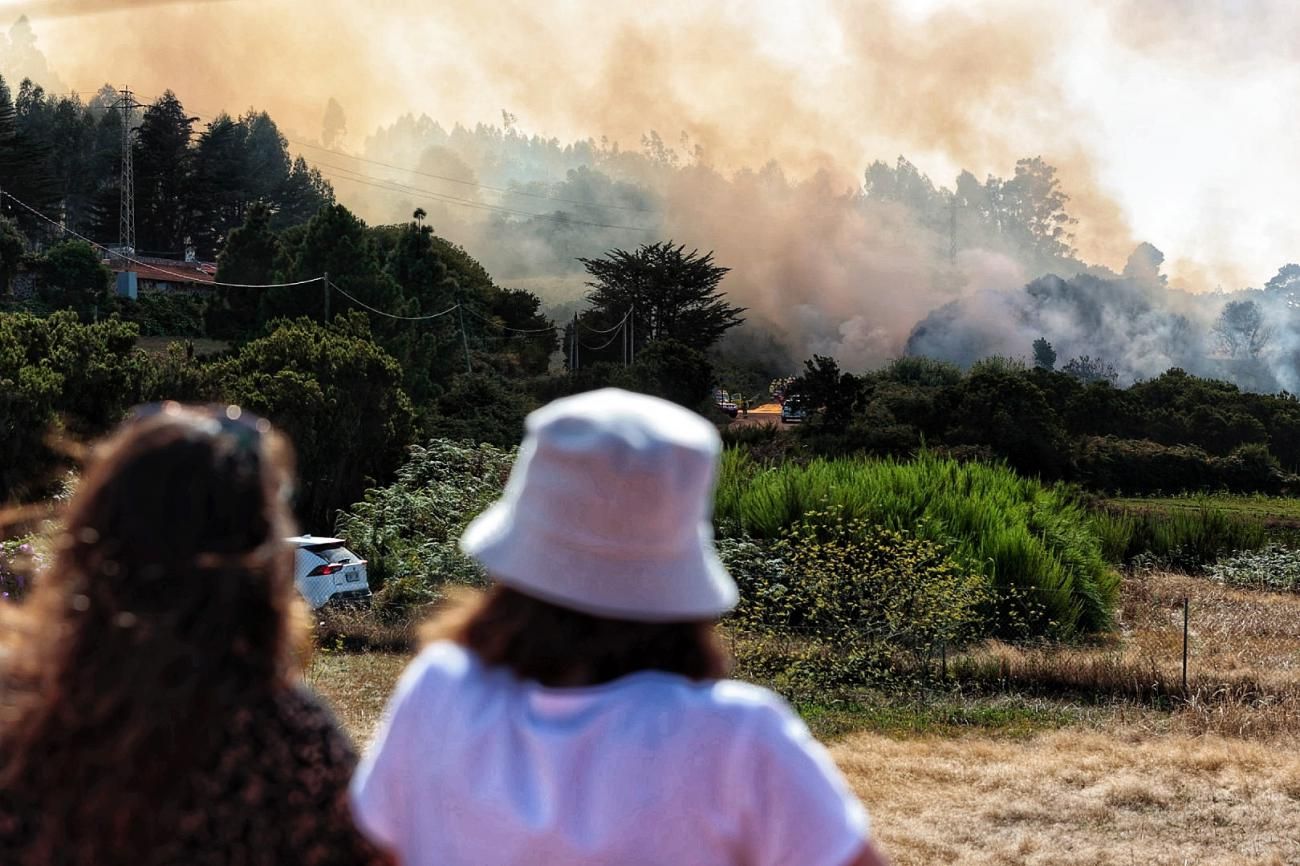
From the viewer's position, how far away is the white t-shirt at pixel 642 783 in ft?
4.90

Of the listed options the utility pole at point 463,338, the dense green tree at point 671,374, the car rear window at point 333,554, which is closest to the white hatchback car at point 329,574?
the car rear window at point 333,554

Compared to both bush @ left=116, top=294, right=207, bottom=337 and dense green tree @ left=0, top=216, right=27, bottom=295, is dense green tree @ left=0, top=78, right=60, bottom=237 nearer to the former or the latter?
bush @ left=116, top=294, right=207, bottom=337

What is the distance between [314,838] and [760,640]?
37.2 ft

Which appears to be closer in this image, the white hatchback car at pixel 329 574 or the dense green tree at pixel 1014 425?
the white hatchback car at pixel 329 574

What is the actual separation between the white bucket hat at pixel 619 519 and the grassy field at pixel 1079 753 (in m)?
5.76

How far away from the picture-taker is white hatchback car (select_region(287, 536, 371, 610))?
15586 millimetres

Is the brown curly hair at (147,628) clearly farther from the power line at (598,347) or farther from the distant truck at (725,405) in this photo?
the power line at (598,347)

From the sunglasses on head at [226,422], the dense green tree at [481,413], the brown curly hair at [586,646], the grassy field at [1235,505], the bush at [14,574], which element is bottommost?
the grassy field at [1235,505]

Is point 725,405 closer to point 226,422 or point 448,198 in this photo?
point 226,422

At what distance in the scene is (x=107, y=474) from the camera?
1501mm

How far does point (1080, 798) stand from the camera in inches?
313

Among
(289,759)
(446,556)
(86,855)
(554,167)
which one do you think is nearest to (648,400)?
(289,759)

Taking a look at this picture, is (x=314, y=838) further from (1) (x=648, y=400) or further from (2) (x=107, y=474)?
(1) (x=648, y=400)

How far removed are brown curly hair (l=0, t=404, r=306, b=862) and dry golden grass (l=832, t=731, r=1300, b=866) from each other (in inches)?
231
